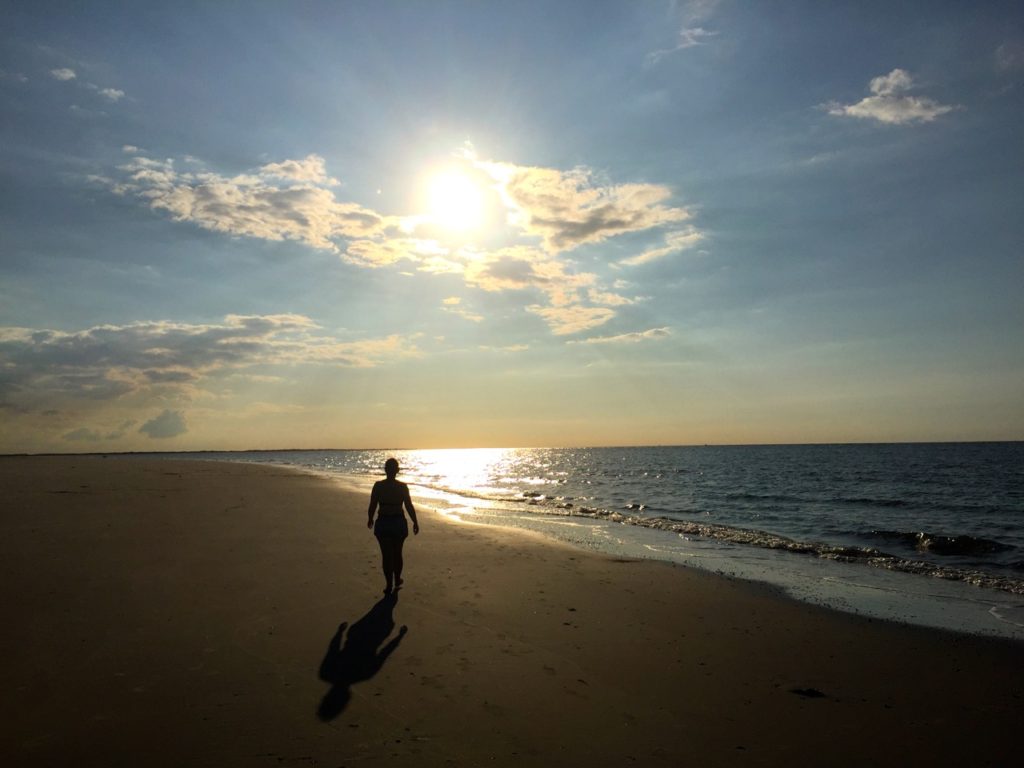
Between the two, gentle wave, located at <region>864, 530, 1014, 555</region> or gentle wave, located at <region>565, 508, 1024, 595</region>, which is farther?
gentle wave, located at <region>864, 530, 1014, 555</region>

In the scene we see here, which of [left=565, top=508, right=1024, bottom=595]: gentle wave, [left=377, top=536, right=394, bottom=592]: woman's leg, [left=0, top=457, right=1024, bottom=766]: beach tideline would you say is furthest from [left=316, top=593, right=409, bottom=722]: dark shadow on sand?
[left=565, top=508, right=1024, bottom=595]: gentle wave

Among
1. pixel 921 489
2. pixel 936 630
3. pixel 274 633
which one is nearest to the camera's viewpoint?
pixel 274 633

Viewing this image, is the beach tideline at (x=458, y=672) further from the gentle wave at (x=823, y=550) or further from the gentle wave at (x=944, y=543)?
the gentle wave at (x=944, y=543)

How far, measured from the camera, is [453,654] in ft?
24.4

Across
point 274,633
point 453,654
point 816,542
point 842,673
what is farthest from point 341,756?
point 816,542

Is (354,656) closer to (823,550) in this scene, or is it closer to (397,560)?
(397,560)

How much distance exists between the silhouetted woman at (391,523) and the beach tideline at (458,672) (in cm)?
44

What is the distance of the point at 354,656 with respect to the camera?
282 inches

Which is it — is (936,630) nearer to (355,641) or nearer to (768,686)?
(768,686)

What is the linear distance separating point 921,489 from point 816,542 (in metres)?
30.7

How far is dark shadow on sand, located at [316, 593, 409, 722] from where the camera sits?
5973 mm

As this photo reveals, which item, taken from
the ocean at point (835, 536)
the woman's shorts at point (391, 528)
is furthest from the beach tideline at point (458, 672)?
the ocean at point (835, 536)

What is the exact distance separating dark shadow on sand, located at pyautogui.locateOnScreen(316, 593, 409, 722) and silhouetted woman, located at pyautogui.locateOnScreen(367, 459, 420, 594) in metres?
1.35

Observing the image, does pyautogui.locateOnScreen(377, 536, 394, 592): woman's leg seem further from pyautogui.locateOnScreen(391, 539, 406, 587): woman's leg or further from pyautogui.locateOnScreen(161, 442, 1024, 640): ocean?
pyautogui.locateOnScreen(161, 442, 1024, 640): ocean
